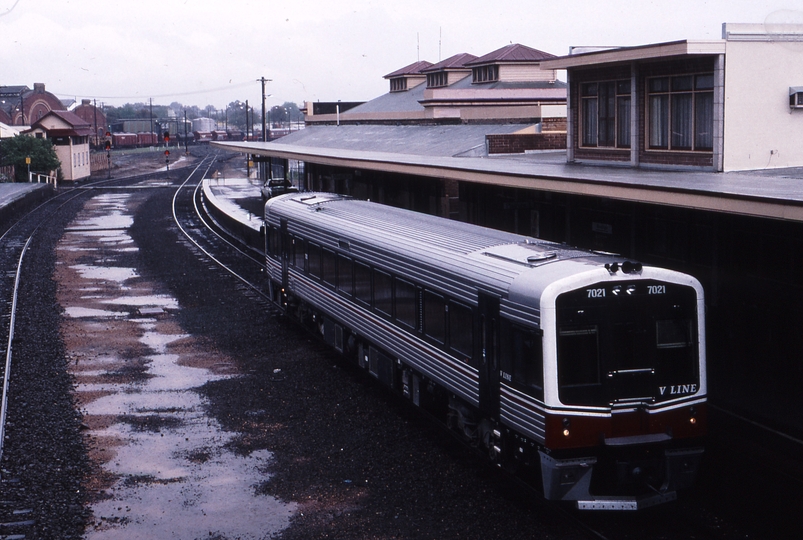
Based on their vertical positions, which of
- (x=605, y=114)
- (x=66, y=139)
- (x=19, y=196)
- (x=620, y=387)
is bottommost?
(x=620, y=387)

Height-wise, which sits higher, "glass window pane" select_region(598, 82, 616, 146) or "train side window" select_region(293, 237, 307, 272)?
"glass window pane" select_region(598, 82, 616, 146)

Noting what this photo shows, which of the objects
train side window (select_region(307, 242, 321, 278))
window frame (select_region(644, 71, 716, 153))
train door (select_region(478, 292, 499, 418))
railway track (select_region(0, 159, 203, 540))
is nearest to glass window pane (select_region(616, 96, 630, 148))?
window frame (select_region(644, 71, 716, 153))

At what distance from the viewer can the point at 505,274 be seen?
10.6m

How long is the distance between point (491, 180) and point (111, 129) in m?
166

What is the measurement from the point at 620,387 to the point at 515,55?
45.0 meters

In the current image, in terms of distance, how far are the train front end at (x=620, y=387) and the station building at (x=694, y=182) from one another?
204cm

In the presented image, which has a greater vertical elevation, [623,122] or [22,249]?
[623,122]

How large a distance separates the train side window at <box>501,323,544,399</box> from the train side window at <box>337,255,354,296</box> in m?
6.17

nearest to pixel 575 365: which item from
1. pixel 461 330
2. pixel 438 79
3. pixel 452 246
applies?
pixel 461 330

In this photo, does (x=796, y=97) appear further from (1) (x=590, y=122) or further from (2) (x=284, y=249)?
(2) (x=284, y=249)

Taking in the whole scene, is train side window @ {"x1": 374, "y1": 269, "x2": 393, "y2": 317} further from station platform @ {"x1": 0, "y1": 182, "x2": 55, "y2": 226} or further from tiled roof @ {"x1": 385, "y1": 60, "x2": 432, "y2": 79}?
tiled roof @ {"x1": 385, "y1": 60, "x2": 432, "y2": 79}

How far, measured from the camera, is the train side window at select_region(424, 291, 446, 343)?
40.4 ft

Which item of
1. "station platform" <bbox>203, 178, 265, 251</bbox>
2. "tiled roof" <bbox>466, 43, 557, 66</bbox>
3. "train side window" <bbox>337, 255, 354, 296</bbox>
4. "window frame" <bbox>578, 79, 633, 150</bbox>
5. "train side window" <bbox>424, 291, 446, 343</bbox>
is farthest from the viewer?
"tiled roof" <bbox>466, 43, 557, 66</bbox>

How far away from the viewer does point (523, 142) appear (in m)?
28.2
